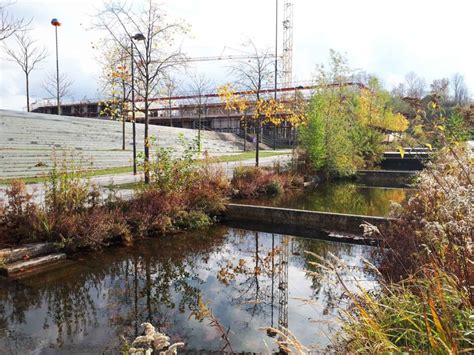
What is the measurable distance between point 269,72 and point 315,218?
8.72m

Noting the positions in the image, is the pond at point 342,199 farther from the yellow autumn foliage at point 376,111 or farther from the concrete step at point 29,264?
the yellow autumn foliage at point 376,111

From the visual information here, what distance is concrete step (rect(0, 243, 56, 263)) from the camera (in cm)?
656

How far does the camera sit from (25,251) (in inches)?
269

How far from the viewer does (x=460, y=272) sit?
292cm

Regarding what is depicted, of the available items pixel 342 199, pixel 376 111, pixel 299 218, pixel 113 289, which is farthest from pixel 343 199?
pixel 376 111

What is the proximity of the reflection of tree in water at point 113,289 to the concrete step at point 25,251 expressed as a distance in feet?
2.06

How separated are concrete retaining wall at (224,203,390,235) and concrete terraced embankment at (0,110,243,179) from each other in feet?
17.3

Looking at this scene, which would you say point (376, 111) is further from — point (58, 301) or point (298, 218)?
point (58, 301)

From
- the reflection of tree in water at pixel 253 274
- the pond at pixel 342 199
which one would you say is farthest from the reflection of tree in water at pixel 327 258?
the pond at pixel 342 199

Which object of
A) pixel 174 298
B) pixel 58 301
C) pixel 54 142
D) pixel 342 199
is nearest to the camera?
pixel 58 301

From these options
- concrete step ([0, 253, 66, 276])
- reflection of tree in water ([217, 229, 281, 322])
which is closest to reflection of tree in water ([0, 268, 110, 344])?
concrete step ([0, 253, 66, 276])

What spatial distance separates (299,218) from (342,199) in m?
4.98

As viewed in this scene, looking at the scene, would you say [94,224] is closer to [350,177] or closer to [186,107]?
[350,177]

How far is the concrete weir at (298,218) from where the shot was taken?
9.37 meters
